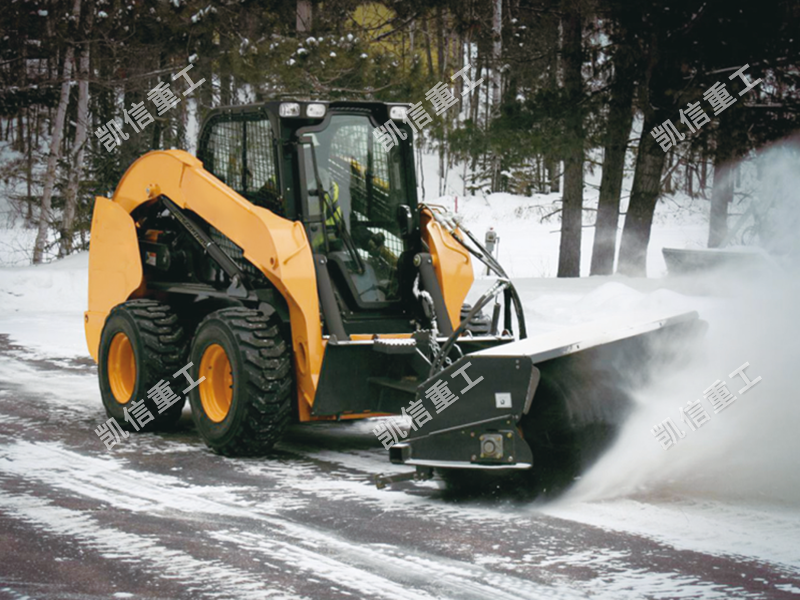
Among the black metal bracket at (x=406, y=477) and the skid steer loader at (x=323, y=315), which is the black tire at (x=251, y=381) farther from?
the black metal bracket at (x=406, y=477)

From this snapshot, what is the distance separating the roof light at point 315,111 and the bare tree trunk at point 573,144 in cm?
891

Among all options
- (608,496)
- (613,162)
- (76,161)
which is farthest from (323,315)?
(76,161)

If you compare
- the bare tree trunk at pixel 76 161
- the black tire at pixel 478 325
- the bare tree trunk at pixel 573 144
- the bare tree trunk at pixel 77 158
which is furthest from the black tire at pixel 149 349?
the bare tree trunk at pixel 76 161

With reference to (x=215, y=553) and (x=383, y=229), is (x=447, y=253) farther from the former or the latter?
(x=215, y=553)

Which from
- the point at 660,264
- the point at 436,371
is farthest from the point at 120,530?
the point at 660,264

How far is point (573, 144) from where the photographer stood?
1584 centimetres

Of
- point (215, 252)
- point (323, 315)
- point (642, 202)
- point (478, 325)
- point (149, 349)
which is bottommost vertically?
point (149, 349)

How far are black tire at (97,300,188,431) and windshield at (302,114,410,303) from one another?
1.54m

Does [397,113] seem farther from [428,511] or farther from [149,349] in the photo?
[428,511]

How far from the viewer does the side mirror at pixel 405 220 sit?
779cm

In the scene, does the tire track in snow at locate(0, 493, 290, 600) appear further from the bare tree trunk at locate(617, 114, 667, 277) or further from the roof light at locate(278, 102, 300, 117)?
the bare tree trunk at locate(617, 114, 667, 277)

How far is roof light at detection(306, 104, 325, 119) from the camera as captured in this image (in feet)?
24.5

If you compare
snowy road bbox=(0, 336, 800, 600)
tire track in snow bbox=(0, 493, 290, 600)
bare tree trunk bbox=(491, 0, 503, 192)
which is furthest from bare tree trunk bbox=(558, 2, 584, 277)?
tire track in snow bbox=(0, 493, 290, 600)

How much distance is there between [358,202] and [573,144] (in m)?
8.77
